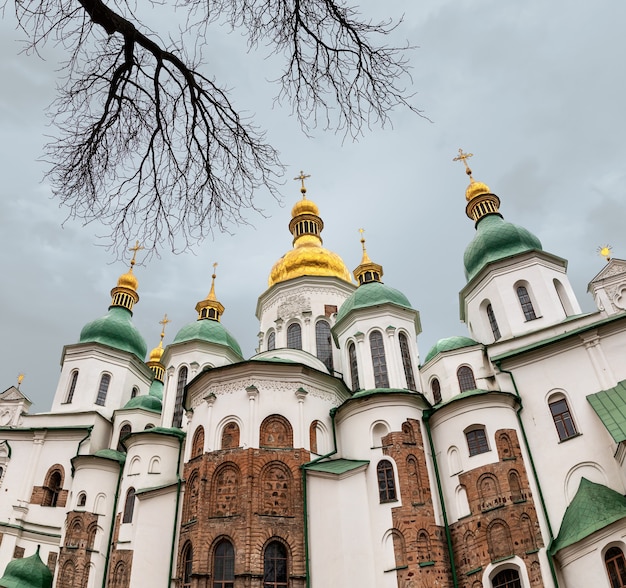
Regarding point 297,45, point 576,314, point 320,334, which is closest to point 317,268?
point 320,334

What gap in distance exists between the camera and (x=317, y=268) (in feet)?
104

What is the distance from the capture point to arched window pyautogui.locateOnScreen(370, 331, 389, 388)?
22031 mm

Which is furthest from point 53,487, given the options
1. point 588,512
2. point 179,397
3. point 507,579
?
point 588,512

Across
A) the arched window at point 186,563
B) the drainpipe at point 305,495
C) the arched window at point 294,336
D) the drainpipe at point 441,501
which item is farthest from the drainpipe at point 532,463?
the arched window at point 294,336

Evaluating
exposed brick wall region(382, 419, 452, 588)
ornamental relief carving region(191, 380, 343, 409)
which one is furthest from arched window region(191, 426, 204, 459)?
exposed brick wall region(382, 419, 452, 588)

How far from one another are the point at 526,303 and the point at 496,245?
10.2 ft

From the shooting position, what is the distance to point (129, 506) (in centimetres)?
2177

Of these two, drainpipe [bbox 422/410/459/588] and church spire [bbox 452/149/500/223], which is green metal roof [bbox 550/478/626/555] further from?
church spire [bbox 452/149/500/223]

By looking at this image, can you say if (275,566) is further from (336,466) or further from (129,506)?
(129,506)

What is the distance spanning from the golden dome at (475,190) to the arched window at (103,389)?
2100 cm

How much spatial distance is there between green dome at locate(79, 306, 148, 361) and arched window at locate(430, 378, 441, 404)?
16.7 metres

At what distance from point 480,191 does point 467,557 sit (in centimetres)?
1861

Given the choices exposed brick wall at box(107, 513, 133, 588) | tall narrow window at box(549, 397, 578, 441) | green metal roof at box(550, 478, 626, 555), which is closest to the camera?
green metal roof at box(550, 478, 626, 555)

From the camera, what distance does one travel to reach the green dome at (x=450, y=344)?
74.0ft
